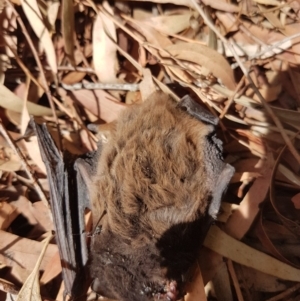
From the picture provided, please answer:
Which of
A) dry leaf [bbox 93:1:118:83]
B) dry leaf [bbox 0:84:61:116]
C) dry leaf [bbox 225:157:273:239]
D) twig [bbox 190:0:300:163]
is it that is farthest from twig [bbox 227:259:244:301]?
dry leaf [bbox 0:84:61:116]

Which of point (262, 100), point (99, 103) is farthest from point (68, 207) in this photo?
point (262, 100)

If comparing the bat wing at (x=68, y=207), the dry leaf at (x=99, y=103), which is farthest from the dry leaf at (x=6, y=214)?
the dry leaf at (x=99, y=103)

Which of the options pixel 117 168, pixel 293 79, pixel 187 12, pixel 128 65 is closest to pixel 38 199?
pixel 117 168

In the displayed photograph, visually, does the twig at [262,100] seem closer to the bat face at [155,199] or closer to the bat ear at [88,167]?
the bat face at [155,199]

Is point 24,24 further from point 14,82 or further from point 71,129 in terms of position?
point 71,129

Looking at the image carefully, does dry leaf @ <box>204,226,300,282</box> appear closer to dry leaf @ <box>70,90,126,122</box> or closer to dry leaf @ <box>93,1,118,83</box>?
dry leaf @ <box>70,90,126,122</box>
